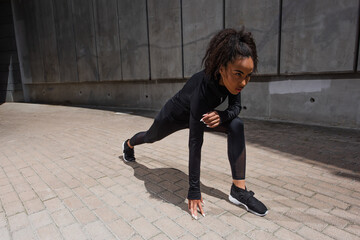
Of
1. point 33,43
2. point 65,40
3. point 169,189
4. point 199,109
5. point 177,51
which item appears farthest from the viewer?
point 33,43

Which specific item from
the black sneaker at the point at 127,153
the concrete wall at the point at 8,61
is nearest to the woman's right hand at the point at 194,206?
the black sneaker at the point at 127,153

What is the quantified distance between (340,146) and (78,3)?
10.5 meters

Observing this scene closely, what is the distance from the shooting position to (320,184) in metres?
2.89

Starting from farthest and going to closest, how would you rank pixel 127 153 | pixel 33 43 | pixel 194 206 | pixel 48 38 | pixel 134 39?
pixel 33 43 < pixel 48 38 < pixel 134 39 < pixel 127 153 < pixel 194 206

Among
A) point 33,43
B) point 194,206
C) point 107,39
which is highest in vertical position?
point 33,43

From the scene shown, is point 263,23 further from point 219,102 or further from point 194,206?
point 194,206

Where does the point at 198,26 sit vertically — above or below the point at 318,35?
above

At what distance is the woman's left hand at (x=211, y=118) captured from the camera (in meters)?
2.09

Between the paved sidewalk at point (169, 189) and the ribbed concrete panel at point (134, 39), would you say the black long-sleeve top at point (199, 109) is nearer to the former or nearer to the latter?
the paved sidewalk at point (169, 189)

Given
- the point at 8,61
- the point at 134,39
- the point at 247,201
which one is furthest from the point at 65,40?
the point at 247,201

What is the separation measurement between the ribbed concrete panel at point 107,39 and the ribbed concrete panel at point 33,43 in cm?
448

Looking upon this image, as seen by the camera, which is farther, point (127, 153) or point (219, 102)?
point (127, 153)

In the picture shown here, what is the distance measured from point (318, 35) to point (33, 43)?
12.8 metres

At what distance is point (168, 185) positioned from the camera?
292cm
